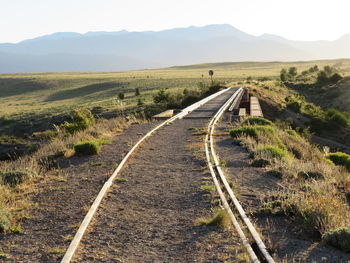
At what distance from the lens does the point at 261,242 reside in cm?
557

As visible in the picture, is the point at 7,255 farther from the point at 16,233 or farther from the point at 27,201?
the point at 27,201

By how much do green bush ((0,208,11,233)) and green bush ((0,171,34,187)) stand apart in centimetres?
247

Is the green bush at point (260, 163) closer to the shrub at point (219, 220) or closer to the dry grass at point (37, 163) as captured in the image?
the shrub at point (219, 220)

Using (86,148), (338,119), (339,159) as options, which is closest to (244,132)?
(339,159)

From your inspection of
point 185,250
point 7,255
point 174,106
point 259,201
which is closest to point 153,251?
point 185,250

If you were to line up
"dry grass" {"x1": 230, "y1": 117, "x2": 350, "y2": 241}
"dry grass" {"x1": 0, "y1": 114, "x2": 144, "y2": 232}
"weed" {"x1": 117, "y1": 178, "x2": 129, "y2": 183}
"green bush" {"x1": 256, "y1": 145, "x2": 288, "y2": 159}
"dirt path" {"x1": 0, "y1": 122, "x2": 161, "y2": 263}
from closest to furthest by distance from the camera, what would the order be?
"dirt path" {"x1": 0, "y1": 122, "x2": 161, "y2": 263}
"dry grass" {"x1": 230, "y1": 117, "x2": 350, "y2": 241}
"dry grass" {"x1": 0, "y1": 114, "x2": 144, "y2": 232}
"weed" {"x1": 117, "y1": 178, "x2": 129, "y2": 183}
"green bush" {"x1": 256, "y1": 145, "x2": 288, "y2": 159}

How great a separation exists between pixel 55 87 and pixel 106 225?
4288 inches

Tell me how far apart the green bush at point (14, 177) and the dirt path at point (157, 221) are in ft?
7.50

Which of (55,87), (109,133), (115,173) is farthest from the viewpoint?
(55,87)

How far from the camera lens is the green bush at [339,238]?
17.8 ft

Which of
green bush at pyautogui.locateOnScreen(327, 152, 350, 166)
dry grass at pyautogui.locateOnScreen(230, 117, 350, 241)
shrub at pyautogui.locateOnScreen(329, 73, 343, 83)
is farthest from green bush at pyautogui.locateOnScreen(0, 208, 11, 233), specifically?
shrub at pyautogui.locateOnScreen(329, 73, 343, 83)

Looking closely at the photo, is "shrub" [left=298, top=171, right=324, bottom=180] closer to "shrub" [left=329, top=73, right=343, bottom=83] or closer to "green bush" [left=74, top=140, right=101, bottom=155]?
"green bush" [left=74, top=140, right=101, bottom=155]

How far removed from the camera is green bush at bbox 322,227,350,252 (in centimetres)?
543

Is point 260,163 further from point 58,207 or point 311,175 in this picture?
point 58,207
